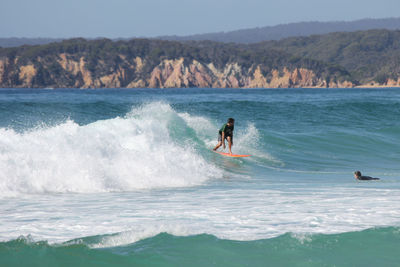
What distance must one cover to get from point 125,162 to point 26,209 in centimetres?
395

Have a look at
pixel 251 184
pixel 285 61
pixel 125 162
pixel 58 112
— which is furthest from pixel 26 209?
pixel 285 61

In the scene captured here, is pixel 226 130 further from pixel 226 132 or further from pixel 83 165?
Result: pixel 83 165

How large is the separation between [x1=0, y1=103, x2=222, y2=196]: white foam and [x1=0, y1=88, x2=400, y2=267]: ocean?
0.03 m

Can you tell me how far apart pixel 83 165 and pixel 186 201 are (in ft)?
10.3

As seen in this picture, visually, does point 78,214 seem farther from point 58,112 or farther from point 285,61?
point 285,61

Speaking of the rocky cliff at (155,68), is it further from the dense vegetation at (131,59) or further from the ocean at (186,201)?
the ocean at (186,201)

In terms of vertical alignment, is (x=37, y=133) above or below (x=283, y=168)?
above

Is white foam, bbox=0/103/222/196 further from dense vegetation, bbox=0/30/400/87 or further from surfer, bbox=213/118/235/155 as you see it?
dense vegetation, bbox=0/30/400/87

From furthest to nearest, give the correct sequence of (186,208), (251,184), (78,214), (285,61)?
1. (285,61)
2. (251,184)
3. (186,208)
4. (78,214)

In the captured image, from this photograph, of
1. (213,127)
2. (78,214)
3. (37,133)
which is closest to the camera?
(78,214)

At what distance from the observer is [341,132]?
22.7 m

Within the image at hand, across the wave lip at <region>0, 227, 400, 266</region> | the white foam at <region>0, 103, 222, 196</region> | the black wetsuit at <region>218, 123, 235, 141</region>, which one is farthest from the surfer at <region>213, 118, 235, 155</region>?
the wave lip at <region>0, 227, 400, 266</region>

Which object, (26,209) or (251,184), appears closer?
(26,209)

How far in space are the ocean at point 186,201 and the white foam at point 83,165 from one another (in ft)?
0.09
